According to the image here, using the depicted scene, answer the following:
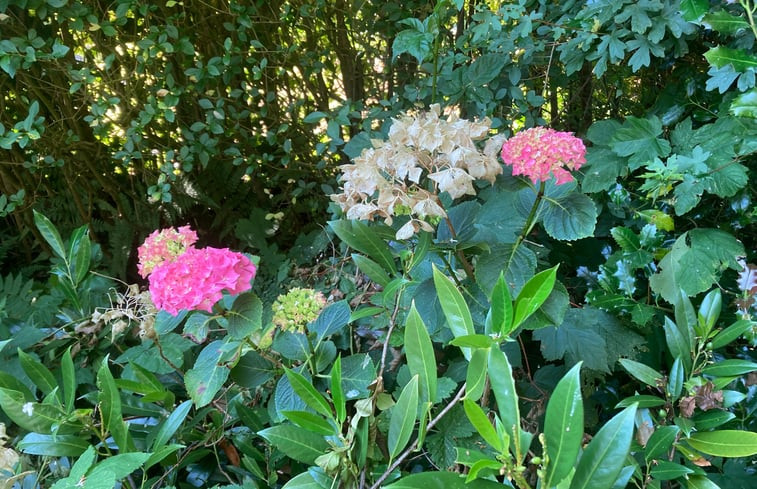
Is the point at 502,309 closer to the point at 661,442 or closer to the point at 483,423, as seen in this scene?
the point at 483,423

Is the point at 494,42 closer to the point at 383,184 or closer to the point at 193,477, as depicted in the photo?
the point at 383,184

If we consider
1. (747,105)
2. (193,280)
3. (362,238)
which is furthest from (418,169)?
(747,105)

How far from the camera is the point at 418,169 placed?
724 mm

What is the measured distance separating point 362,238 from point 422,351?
242 millimetres

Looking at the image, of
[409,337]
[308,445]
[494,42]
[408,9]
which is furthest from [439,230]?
[408,9]

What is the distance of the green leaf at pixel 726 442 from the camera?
25.1 inches

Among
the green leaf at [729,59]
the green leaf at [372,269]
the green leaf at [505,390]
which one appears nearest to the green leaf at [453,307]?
the green leaf at [505,390]

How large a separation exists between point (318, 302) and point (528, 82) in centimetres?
109

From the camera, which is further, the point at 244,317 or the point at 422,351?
the point at 244,317

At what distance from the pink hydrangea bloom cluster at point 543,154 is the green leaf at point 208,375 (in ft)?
1.78

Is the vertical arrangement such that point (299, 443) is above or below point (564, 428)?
below

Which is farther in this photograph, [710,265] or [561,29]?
[561,29]

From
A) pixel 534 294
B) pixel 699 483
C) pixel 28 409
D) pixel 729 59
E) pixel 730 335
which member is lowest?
pixel 699 483

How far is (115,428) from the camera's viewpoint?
28.9 inches
